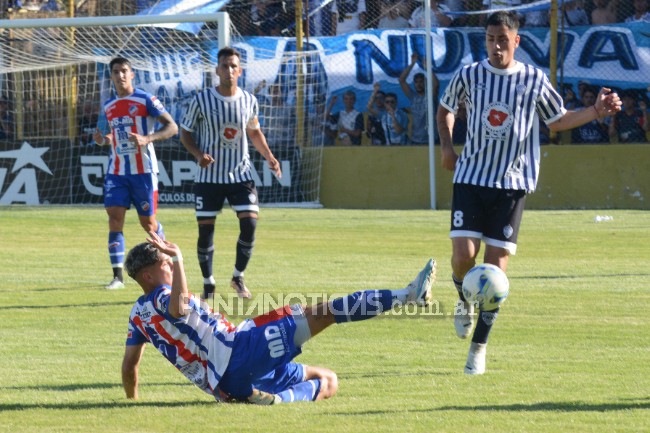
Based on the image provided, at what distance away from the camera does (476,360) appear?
712cm

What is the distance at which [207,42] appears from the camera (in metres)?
22.2

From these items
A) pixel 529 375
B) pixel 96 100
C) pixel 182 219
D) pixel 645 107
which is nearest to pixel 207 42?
pixel 96 100

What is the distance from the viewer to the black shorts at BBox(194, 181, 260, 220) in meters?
11.4

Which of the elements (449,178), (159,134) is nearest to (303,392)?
(159,134)

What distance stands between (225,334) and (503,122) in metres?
2.66

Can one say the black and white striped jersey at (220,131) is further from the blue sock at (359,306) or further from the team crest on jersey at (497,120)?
the blue sock at (359,306)

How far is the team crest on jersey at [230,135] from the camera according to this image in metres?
11.3

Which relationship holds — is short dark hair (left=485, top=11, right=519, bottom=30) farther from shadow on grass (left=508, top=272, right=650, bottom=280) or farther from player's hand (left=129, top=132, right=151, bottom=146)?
shadow on grass (left=508, top=272, right=650, bottom=280)

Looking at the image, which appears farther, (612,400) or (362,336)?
(362,336)

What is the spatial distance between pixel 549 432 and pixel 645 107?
16840 mm

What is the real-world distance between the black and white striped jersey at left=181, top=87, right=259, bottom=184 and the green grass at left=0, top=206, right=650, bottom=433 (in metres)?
1.21

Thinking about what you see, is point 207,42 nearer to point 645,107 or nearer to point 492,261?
point 645,107

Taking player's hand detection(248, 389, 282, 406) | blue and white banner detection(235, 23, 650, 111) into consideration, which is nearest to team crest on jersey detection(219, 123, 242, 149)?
player's hand detection(248, 389, 282, 406)

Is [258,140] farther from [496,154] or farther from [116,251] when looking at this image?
[496,154]
